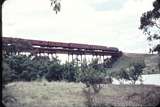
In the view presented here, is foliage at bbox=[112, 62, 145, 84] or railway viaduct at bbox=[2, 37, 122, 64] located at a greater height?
railway viaduct at bbox=[2, 37, 122, 64]

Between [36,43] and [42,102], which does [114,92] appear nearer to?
[42,102]

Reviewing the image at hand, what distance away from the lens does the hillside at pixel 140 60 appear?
48469 mm

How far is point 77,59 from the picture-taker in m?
45.5

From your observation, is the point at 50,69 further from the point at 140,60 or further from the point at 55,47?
the point at 140,60

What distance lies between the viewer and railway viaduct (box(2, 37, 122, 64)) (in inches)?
1468

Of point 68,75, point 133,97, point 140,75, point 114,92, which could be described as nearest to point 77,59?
point 68,75

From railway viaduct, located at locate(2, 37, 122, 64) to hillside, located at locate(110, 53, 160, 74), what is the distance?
3.86 feet

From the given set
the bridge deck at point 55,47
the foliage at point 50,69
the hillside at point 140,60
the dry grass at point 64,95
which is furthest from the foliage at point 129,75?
the dry grass at point 64,95

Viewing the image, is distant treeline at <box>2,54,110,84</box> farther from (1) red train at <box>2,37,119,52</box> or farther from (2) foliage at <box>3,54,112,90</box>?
(1) red train at <box>2,37,119,52</box>

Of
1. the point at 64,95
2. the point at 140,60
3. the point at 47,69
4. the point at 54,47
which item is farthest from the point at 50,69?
the point at 140,60

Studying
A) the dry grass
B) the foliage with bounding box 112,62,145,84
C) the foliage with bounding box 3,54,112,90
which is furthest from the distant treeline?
the dry grass

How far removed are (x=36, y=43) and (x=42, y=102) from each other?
64.8 ft

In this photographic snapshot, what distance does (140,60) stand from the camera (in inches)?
1953

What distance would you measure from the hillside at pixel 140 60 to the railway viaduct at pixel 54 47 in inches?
46.3
